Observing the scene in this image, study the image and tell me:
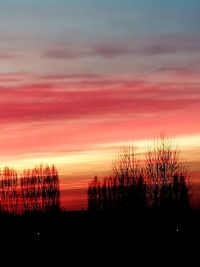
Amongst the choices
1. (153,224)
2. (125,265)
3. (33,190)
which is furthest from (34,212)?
(125,265)

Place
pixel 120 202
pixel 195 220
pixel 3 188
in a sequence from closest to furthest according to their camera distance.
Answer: pixel 195 220 < pixel 120 202 < pixel 3 188

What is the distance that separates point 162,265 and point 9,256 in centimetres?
1016

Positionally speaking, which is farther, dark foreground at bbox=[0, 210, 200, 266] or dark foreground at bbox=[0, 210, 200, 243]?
dark foreground at bbox=[0, 210, 200, 243]

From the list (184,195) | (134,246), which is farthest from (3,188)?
(134,246)

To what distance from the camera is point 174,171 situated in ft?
224

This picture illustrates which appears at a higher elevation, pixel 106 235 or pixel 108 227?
pixel 108 227

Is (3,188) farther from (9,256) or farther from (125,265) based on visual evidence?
(125,265)

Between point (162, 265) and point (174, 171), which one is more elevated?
point (174, 171)

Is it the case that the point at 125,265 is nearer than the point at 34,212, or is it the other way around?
the point at 125,265

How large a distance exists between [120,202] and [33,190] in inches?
816

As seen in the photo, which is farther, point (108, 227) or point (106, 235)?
point (108, 227)

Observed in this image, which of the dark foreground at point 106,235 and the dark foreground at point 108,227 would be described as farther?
the dark foreground at point 108,227

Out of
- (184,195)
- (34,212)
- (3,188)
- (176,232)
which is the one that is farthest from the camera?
(3,188)

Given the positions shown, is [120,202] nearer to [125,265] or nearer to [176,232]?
[176,232]
